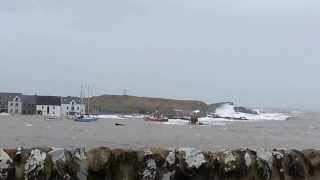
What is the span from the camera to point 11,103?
164 m

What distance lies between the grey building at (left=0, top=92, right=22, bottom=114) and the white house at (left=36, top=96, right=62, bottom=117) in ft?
18.4

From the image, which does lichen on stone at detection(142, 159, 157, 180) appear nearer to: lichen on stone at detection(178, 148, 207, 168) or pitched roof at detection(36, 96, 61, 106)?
lichen on stone at detection(178, 148, 207, 168)

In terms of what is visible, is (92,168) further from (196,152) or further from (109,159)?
(196,152)

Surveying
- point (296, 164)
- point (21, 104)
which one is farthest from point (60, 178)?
point (21, 104)

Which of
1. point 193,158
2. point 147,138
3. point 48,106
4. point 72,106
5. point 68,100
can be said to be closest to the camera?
point 193,158

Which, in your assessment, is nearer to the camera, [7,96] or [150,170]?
[150,170]

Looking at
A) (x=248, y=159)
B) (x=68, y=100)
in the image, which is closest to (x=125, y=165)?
(x=248, y=159)

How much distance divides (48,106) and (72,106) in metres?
6.52

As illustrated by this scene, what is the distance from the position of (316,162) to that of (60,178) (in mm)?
3407

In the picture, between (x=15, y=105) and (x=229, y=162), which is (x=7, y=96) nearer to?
(x=15, y=105)

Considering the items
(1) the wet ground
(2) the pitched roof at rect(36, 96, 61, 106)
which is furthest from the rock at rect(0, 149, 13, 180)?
(2) the pitched roof at rect(36, 96, 61, 106)

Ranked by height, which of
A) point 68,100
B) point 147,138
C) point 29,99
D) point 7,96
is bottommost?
point 147,138

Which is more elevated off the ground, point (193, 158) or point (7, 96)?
point (7, 96)

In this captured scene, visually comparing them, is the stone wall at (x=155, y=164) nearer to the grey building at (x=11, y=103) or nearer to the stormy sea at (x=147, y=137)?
the stormy sea at (x=147, y=137)
